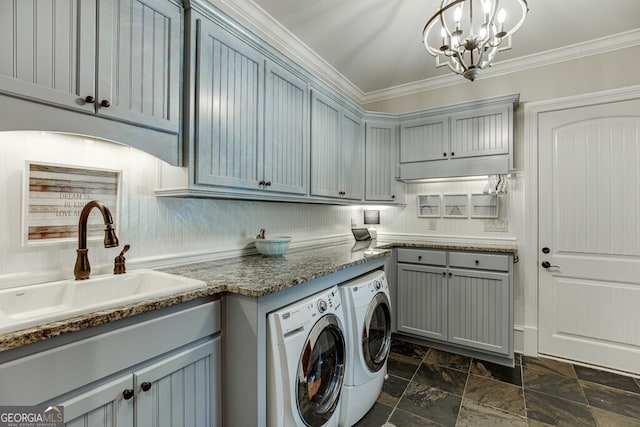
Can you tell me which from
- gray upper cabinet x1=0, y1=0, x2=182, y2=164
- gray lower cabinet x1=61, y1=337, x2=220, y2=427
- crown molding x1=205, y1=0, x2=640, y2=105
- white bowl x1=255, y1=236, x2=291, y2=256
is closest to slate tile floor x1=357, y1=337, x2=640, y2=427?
gray lower cabinet x1=61, y1=337, x2=220, y2=427

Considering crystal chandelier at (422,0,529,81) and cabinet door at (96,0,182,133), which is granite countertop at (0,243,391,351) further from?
crystal chandelier at (422,0,529,81)

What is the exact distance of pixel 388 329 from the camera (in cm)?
227

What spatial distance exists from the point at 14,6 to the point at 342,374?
2060mm

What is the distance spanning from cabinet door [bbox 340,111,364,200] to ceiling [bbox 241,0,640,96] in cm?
57

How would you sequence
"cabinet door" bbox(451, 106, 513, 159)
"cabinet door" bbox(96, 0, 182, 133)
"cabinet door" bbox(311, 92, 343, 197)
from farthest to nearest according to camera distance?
"cabinet door" bbox(451, 106, 513, 159) → "cabinet door" bbox(311, 92, 343, 197) → "cabinet door" bbox(96, 0, 182, 133)

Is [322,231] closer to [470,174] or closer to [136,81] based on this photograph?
[470,174]

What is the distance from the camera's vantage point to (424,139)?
310 cm

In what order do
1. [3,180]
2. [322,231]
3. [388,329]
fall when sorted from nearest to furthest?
[3,180] → [388,329] → [322,231]

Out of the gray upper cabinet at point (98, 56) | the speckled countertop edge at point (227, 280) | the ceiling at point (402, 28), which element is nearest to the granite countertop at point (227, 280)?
the speckled countertop edge at point (227, 280)

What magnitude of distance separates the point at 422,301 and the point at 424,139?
1621mm

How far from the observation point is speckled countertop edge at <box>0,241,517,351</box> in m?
0.83

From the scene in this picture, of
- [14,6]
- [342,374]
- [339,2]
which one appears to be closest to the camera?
[14,6]

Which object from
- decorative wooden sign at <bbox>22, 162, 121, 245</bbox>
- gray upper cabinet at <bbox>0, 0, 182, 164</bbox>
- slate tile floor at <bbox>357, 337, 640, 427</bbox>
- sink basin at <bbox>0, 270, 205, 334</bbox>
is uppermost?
gray upper cabinet at <bbox>0, 0, 182, 164</bbox>

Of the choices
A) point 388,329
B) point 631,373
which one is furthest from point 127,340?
point 631,373
